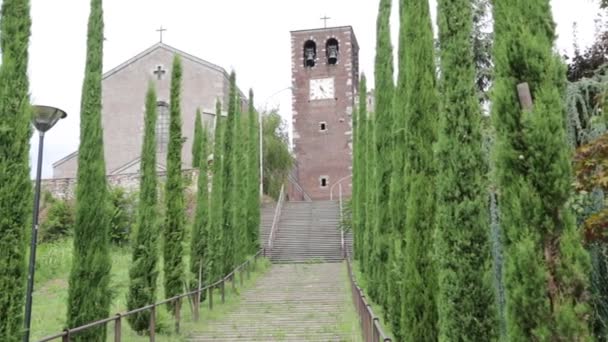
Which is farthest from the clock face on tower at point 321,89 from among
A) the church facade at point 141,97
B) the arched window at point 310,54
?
the church facade at point 141,97

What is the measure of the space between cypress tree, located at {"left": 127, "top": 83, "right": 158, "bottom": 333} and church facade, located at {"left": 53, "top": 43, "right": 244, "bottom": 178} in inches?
765

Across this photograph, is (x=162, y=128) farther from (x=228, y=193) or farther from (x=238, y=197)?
(x=228, y=193)

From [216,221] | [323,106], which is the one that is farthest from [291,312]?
[323,106]

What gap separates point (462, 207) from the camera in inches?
223

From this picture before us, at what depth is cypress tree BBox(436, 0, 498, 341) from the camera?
547cm

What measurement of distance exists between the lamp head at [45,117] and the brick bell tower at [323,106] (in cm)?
3149

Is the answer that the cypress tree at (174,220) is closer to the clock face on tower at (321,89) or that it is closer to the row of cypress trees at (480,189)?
the row of cypress trees at (480,189)

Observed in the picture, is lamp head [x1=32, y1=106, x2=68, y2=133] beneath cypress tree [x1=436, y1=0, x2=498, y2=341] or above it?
above

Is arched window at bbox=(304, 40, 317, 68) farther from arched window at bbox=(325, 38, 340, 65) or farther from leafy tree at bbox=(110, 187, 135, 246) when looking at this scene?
leafy tree at bbox=(110, 187, 135, 246)

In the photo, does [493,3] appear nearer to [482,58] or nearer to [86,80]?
[86,80]

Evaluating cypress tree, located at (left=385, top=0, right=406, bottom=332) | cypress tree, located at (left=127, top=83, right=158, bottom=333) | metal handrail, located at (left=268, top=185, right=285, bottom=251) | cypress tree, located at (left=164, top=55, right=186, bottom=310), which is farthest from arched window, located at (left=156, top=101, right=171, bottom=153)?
cypress tree, located at (left=385, top=0, right=406, bottom=332)

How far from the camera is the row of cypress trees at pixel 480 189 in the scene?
4.25 meters

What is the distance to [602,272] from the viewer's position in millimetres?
5723

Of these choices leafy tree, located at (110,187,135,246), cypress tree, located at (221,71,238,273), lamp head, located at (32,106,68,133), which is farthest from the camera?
leafy tree, located at (110,187,135,246)
